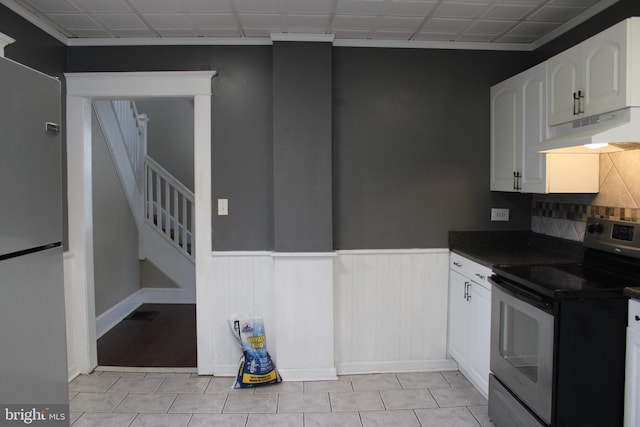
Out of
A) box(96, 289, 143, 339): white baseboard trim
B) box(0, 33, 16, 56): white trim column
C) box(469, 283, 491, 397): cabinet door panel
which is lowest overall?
box(96, 289, 143, 339): white baseboard trim

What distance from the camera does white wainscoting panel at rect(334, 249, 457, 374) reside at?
3.10 meters

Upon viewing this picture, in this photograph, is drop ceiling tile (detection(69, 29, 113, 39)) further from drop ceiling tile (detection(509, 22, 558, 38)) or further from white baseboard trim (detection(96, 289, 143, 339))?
drop ceiling tile (detection(509, 22, 558, 38))

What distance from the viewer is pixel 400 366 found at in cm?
312

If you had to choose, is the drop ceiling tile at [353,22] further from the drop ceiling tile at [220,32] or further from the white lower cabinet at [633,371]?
the white lower cabinet at [633,371]

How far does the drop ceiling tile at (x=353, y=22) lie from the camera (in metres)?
2.62

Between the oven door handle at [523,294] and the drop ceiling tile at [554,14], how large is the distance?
156cm

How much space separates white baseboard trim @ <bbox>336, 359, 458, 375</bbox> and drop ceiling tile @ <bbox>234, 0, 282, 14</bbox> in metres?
2.36

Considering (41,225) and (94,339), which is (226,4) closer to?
(41,225)

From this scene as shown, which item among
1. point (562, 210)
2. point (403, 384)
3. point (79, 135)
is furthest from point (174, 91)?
point (562, 210)

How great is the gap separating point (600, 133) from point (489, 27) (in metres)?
1.24

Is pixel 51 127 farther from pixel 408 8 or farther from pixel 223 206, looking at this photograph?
pixel 408 8

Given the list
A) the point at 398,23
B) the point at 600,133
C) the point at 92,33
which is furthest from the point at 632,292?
the point at 92,33

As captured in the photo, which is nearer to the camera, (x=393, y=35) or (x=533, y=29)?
(x=533, y=29)

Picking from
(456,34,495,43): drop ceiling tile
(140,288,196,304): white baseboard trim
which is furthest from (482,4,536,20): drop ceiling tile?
(140,288,196,304): white baseboard trim
